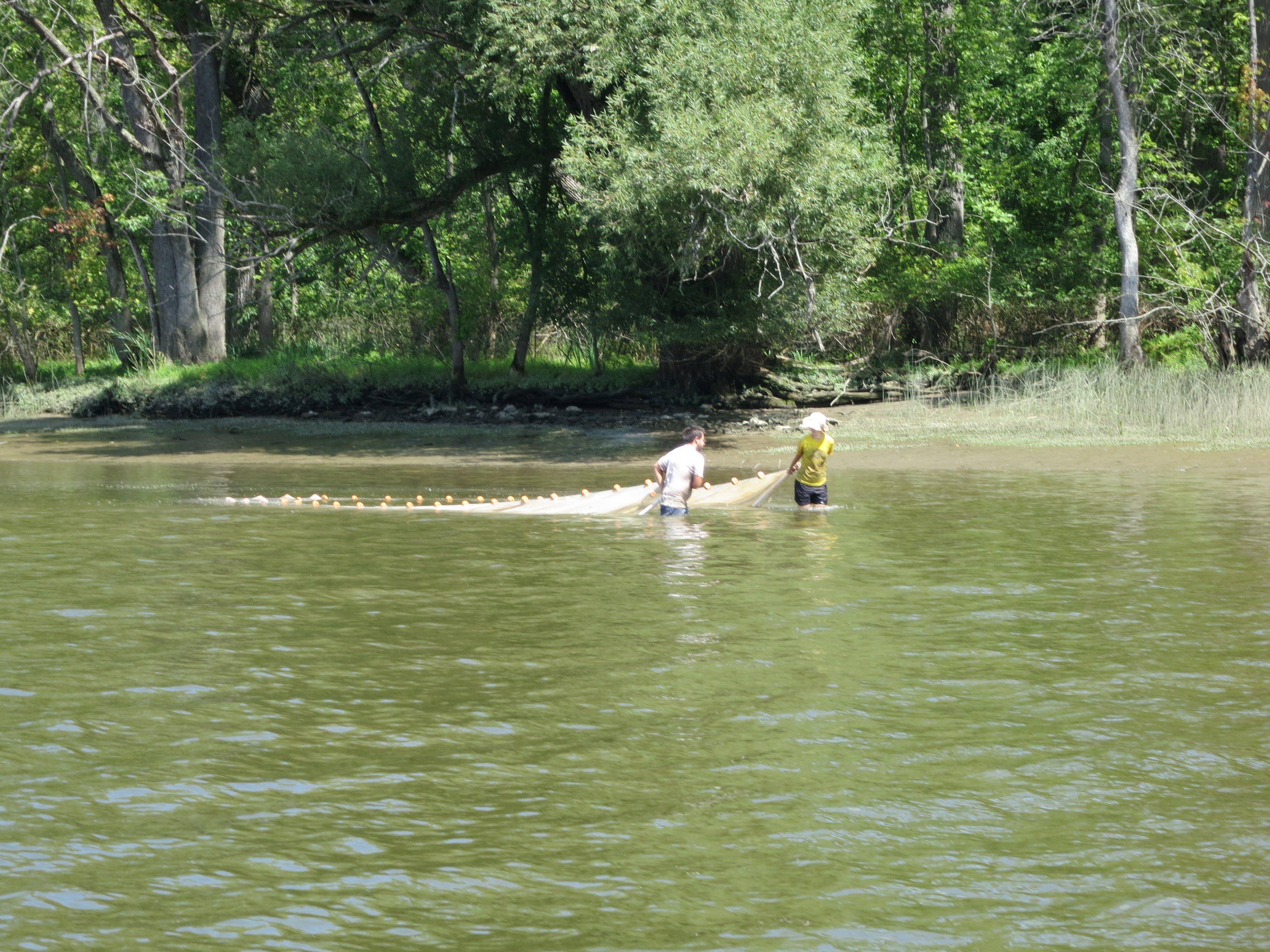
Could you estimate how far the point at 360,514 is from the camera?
1636 cm

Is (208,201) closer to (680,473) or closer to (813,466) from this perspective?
(680,473)

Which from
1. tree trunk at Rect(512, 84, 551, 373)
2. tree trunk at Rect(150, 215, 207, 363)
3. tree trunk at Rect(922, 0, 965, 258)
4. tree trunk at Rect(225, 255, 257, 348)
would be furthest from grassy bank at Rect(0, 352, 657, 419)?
tree trunk at Rect(922, 0, 965, 258)

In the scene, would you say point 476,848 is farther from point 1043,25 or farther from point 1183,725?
point 1043,25

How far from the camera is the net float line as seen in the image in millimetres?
16531

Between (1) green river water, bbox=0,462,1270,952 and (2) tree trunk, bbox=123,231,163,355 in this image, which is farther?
(2) tree trunk, bbox=123,231,163,355

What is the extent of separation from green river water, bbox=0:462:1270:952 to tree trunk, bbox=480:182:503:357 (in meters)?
19.6

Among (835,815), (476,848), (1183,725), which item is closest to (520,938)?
(476,848)

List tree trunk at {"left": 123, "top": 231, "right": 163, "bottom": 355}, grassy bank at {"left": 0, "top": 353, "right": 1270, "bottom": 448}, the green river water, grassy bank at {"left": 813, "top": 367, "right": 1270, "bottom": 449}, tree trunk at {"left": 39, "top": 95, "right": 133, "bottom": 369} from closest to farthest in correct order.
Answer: the green river water < grassy bank at {"left": 813, "top": 367, "right": 1270, "bottom": 449} < grassy bank at {"left": 0, "top": 353, "right": 1270, "bottom": 448} < tree trunk at {"left": 39, "top": 95, "right": 133, "bottom": 369} < tree trunk at {"left": 123, "top": 231, "right": 163, "bottom": 355}

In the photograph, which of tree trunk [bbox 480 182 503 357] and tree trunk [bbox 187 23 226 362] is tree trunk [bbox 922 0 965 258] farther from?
tree trunk [bbox 187 23 226 362]

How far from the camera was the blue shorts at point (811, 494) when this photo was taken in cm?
1612

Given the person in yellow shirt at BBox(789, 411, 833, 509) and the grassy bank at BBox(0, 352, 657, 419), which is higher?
the grassy bank at BBox(0, 352, 657, 419)

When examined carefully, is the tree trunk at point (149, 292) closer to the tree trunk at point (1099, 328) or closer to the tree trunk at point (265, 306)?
the tree trunk at point (265, 306)

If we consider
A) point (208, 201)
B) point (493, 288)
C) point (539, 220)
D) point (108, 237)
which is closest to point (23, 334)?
point (108, 237)

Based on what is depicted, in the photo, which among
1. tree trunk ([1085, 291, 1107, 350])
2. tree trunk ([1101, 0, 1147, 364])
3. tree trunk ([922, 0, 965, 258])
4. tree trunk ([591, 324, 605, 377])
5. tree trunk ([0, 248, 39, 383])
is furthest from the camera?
tree trunk ([0, 248, 39, 383])
